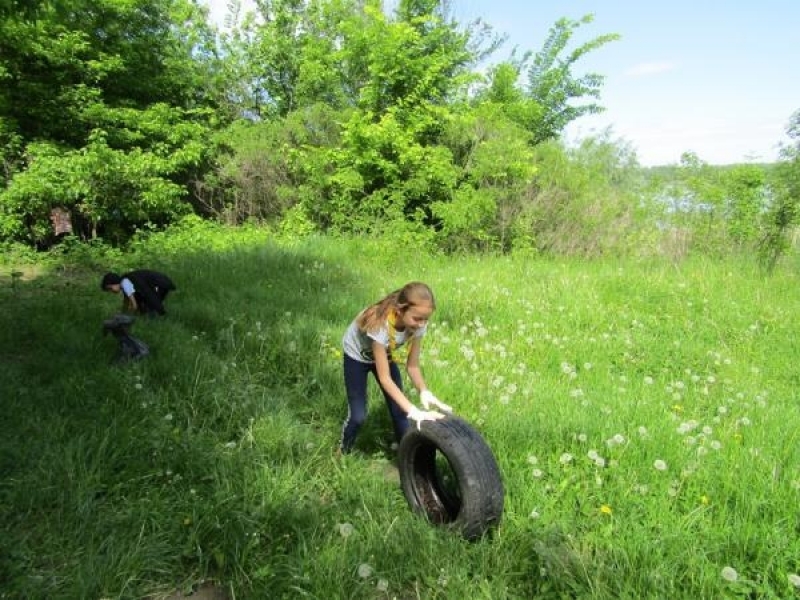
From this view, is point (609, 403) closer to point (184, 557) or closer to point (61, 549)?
Result: point (184, 557)

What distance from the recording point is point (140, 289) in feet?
21.3

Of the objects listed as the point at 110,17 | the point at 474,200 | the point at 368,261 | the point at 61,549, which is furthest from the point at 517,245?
the point at 110,17

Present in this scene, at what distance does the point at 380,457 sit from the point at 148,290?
12.6 ft

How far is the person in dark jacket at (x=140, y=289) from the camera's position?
6414mm

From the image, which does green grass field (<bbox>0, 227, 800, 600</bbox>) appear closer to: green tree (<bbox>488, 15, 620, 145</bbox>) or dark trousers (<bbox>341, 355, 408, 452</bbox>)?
dark trousers (<bbox>341, 355, 408, 452</bbox>)

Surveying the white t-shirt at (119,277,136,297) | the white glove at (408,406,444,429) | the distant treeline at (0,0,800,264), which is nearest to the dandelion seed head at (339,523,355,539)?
the white glove at (408,406,444,429)

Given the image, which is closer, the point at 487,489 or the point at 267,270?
the point at 487,489

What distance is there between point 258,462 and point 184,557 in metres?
0.79

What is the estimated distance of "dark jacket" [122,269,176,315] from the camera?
6.48m

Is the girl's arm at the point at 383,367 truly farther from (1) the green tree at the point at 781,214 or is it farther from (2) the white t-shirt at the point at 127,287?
(1) the green tree at the point at 781,214

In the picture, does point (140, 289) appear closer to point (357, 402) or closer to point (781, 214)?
point (357, 402)

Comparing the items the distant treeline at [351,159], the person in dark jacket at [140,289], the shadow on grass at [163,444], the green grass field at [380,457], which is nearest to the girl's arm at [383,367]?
the green grass field at [380,457]

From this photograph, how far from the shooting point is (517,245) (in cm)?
1125

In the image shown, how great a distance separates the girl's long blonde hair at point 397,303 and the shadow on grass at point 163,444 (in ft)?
3.34
